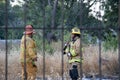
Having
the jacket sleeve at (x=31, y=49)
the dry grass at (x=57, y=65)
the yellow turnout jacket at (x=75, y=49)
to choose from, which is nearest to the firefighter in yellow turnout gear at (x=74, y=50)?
the yellow turnout jacket at (x=75, y=49)

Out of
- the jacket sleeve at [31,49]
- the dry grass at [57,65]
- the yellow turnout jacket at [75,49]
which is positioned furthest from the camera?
the dry grass at [57,65]

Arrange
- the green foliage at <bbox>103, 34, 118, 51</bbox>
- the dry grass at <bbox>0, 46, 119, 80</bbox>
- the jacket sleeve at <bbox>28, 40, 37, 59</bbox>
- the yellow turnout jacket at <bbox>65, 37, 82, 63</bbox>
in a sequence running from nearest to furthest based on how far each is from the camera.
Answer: the jacket sleeve at <bbox>28, 40, 37, 59</bbox>, the yellow turnout jacket at <bbox>65, 37, 82, 63</bbox>, the dry grass at <bbox>0, 46, 119, 80</bbox>, the green foliage at <bbox>103, 34, 118, 51</bbox>

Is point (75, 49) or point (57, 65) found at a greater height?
point (75, 49)

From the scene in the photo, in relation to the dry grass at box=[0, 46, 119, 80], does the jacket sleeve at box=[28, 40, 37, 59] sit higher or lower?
higher

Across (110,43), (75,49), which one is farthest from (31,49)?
(110,43)

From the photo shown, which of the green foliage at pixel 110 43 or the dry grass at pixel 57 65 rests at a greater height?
the green foliage at pixel 110 43

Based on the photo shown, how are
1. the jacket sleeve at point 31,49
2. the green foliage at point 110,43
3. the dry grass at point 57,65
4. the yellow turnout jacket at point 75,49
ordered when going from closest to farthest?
the jacket sleeve at point 31,49 < the yellow turnout jacket at point 75,49 < the dry grass at point 57,65 < the green foliage at point 110,43

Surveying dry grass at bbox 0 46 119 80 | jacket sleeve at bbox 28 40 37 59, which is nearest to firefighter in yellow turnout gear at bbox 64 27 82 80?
jacket sleeve at bbox 28 40 37 59

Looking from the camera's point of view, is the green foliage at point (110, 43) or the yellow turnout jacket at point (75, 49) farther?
the green foliage at point (110, 43)

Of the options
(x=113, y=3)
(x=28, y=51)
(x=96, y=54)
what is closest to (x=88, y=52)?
(x=96, y=54)

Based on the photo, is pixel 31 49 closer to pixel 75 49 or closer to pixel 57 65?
pixel 75 49

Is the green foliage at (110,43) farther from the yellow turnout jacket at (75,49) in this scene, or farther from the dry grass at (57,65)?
the yellow turnout jacket at (75,49)

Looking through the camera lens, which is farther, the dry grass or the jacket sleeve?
the dry grass

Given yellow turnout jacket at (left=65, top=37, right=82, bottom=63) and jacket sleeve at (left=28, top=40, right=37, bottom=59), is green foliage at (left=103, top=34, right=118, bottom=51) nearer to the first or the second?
yellow turnout jacket at (left=65, top=37, right=82, bottom=63)
